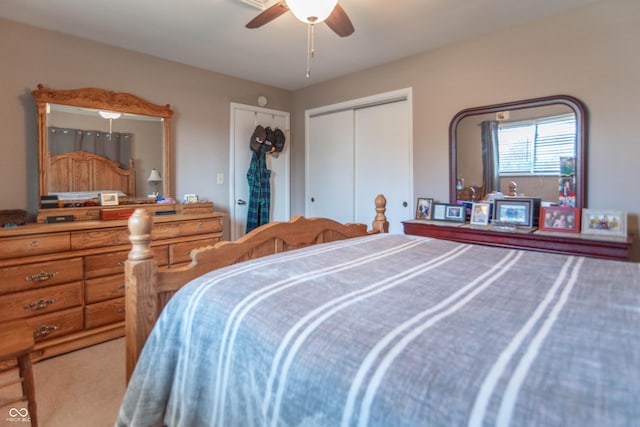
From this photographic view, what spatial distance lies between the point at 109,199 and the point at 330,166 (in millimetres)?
2284

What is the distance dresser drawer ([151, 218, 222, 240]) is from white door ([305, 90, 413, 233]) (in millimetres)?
1442

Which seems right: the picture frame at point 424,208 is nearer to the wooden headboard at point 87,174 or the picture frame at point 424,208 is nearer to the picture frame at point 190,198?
the picture frame at point 190,198

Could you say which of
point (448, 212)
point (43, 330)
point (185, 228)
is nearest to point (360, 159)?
point (448, 212)

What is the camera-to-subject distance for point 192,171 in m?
3.48

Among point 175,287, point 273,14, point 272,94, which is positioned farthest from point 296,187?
point 175,287

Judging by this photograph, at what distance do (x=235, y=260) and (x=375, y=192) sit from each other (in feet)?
7.92

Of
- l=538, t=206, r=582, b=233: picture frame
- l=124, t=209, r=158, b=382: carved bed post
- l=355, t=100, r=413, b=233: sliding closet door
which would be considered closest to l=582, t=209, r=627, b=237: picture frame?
l=538, t=206, r=582, b=233: picture frame

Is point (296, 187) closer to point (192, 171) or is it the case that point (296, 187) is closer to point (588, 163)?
point (192, 171)

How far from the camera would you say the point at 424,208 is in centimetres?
310

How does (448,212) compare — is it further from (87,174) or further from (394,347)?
(87,174)

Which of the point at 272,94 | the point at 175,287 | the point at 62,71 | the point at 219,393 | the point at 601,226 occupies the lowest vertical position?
the point at 219,393

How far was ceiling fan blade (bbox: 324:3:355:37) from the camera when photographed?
1912mm

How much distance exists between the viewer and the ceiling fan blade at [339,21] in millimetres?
1912

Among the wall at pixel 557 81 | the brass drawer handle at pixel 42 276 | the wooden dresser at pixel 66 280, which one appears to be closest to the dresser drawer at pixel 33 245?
the wooden dresser at pixel 66 280
